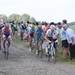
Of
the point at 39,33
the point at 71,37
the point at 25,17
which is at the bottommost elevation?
the point at 71,37

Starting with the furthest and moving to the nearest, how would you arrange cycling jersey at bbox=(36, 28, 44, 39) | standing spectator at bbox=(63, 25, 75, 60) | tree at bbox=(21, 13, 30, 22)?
tree at bbox=(21, 13, 30, 22)
cycling jersey at bbox=(36, 28, 44, 39)
standing spectator at bbox=(63, 25, 75, 60)

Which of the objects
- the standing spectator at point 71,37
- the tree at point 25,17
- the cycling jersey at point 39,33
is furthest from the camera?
the tree at point 25,17

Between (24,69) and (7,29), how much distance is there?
175 inches

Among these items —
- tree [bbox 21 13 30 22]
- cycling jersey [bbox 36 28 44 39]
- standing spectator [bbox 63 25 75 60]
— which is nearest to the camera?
standing spectator [bbox 63 25 75 60]

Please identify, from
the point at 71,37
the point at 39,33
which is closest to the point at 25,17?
the point at 39,33

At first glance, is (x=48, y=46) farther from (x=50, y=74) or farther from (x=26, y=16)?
(x=26, y=16)

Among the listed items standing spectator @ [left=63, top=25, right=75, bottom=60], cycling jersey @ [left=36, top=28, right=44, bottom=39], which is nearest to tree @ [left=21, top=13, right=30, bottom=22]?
cycling jersey @ [left=36, top=28, right=44, bottom=39]

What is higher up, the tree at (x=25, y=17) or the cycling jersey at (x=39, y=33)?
the tree at (x=25, y=17)

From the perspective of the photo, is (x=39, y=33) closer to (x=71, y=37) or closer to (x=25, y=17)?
(x=71, y=37)

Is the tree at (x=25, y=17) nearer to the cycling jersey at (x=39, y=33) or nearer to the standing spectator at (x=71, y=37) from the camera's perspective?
the cycling jersey at (x=39, y=33)

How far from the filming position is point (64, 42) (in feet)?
58.3

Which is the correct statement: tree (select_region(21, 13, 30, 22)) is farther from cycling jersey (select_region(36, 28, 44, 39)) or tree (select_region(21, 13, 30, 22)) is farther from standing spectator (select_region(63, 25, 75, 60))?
standing spectator (select_region(63, 25, 75, 60))

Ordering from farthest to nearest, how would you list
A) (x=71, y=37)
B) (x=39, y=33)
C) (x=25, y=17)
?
(x=25, y=17) → (x=39, y=33) → (x=71, y=37)

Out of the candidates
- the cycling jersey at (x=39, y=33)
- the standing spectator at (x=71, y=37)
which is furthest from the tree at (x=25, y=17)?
the standing spectator at (x=71, y=37)
